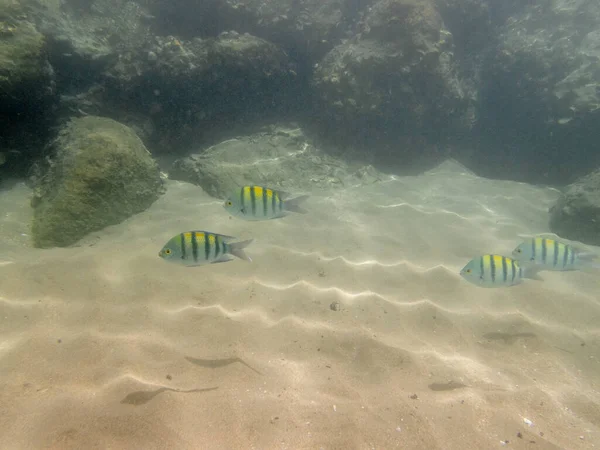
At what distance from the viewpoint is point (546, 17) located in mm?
11961

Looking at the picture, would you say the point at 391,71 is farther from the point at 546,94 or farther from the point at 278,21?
the point at 546,94

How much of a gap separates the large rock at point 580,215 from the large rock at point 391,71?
401cm

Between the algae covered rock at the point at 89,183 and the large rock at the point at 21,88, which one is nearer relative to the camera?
the algae covered rock at the point at 89,183

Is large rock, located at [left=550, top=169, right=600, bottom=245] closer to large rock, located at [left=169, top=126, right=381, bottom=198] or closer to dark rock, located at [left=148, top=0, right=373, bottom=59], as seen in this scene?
large rock, located at [left=169, top=126, right=381, bottom=198]

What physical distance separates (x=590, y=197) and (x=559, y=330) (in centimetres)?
500

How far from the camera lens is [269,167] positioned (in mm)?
7723

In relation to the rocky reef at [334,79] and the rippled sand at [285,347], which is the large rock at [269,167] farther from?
the rippled sand at [285,347]

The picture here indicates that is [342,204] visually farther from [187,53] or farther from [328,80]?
[187,53]

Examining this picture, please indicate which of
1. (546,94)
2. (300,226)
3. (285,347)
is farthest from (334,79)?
(285,347)

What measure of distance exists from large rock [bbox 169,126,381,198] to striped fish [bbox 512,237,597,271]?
15.2 ft

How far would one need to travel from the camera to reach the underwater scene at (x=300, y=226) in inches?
102

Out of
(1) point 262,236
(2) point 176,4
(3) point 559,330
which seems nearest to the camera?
(3) point 559,330

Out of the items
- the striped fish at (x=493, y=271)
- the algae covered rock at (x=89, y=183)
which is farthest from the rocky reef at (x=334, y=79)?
the striped fish at (x=493, y=271)

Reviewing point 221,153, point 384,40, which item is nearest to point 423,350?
point 221,153
